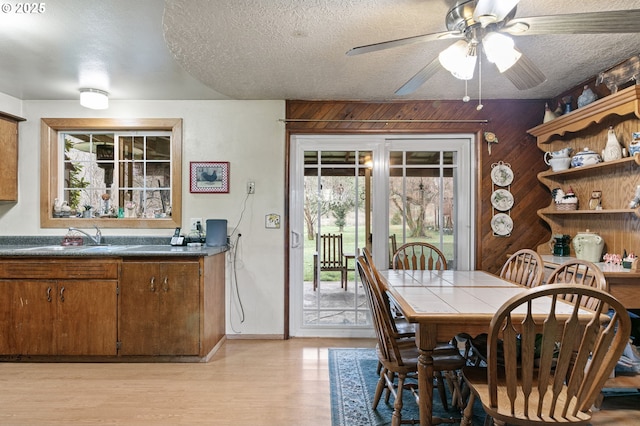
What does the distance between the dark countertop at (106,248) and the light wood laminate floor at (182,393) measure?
34.9 inches

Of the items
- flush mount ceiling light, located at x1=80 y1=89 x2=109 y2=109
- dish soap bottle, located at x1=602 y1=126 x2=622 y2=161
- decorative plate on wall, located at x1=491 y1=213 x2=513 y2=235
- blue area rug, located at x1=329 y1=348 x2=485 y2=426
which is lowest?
blue area rug, located at x1=329 y1=348 x2=485 y2=426

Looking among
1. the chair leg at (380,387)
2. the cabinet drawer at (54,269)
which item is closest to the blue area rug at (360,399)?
the chair leg at (380,387)

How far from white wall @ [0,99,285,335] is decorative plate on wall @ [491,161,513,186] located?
2.03 meters

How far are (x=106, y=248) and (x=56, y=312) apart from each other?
2.02 feet

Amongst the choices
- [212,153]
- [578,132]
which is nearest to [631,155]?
[578,132]

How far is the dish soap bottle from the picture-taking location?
2605 millimetres

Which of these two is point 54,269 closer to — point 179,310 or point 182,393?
point 179,310

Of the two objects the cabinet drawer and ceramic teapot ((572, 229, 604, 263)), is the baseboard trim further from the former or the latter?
ceramic teapot ((572, 229, 604, 263))

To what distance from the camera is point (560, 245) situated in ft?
10.2

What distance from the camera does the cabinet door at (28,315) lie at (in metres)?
2.89

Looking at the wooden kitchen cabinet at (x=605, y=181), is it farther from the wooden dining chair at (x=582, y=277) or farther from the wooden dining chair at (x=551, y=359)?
the wooden dining chair at (x=551, y=359)

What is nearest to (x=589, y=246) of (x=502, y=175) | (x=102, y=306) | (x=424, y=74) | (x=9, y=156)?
(x=502, y=175)

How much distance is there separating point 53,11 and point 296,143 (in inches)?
80.2

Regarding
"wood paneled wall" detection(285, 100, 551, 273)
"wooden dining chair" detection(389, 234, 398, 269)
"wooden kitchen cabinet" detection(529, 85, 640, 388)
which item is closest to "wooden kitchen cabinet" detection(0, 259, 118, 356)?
"wood paneled wall" detection(285, 100, 551, 273)
